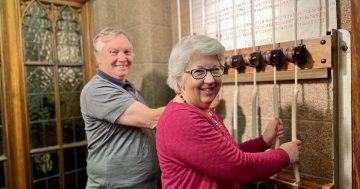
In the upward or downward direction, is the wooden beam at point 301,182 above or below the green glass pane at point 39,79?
below

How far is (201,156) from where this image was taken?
3.04ft

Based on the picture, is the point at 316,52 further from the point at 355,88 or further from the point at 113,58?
the point at 113,58

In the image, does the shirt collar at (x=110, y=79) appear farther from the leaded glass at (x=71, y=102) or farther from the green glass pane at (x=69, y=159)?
the green glass pane at (x=69, y=159)

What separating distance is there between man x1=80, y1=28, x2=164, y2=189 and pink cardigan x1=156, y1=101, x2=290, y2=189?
17.5 inches

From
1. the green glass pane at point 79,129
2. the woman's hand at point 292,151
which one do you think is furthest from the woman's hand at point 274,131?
the green glass pane at point 79,129

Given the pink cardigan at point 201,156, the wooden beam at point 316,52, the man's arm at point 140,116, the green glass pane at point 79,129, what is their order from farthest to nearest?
the green glass pane at point 79,129 → the man's arm at point 140,116 → the wooden beam at point 316,52 → the pink cardigan at point 201,156

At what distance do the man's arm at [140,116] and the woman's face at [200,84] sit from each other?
0.41m

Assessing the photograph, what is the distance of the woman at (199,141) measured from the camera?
932 mm

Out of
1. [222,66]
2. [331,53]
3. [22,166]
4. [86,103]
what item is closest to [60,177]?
[22,166]

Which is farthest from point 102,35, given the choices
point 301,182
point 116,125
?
point 301,182

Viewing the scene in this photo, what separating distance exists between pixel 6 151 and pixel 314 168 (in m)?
1.82

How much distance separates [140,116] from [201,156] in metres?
0.57

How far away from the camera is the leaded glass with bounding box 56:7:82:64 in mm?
2109

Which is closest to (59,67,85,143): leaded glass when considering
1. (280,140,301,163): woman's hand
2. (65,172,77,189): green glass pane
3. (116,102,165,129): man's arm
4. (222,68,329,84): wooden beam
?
(65,172,77,189): green glass pane
